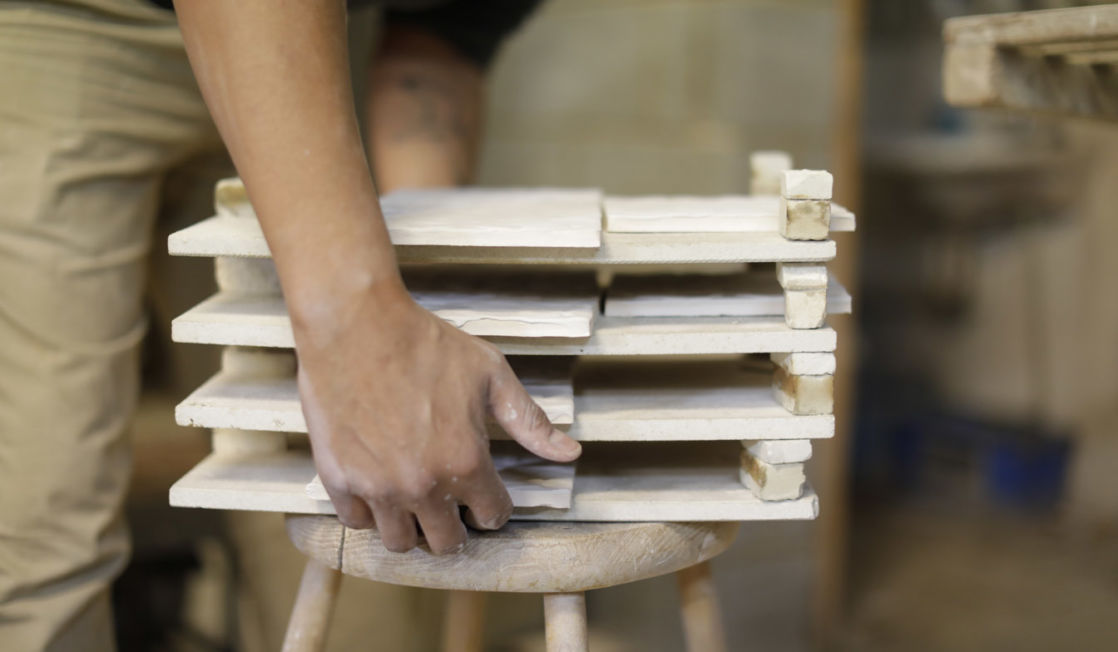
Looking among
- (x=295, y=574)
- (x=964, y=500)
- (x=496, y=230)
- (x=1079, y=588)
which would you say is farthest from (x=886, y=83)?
(x=496, y=230)

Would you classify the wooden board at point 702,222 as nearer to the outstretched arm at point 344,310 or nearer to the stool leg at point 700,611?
the outstretched arm at point 344,310

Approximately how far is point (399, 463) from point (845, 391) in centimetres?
150

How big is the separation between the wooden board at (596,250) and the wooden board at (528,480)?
0.55ft

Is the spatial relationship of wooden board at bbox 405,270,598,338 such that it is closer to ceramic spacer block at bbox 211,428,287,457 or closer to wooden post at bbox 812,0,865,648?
ceramic spacer block at bbox 211,428,287,457

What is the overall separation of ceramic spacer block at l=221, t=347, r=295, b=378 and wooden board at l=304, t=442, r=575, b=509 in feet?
0.43

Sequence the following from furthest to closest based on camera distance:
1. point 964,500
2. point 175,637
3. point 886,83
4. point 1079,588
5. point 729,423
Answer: point 886,83
point 964,500
point 1079,588
point 175,637
point 729,423

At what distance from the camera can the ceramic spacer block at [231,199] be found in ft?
2.75

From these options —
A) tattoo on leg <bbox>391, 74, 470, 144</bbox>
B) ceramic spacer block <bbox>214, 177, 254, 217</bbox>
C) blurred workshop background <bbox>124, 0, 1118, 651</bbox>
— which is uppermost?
tattoo on leg <bbox>391, 74, 470, 144</bbox>

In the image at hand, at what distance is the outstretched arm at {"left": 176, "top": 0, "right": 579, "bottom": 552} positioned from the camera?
656 mm

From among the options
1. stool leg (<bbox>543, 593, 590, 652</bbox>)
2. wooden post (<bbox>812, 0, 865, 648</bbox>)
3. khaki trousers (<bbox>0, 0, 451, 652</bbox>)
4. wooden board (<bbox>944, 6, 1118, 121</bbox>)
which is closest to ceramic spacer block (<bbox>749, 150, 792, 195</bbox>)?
wooden board (<bbox>944, 6, 1118, 121</bbox>)

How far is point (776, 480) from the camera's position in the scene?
78cm

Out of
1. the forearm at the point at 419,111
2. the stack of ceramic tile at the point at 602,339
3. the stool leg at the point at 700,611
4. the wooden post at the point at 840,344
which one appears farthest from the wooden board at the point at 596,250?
the wooden post at the point at 840,344

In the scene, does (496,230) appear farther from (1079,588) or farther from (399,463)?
(1079,588)

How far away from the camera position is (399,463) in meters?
0.66
